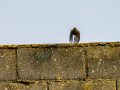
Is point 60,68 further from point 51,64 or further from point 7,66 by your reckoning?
point 7,66

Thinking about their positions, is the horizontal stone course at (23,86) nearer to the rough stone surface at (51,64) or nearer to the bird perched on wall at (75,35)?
the rough stone surface at (51,64)

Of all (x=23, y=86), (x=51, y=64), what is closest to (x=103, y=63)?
(x=51, y=64)

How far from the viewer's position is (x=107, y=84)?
335 centimetres

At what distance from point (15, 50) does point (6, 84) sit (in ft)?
1.90

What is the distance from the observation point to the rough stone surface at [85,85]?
11.0 ft

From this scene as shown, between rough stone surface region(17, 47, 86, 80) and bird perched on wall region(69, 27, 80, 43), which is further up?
bird perched on wall region(69, 27, 80, 43)

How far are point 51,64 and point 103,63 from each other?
2.83 ft

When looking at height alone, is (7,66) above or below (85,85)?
above

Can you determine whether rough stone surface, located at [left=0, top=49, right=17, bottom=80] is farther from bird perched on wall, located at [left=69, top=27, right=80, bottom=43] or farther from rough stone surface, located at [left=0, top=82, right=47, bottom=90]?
bird perched on wall, located at [left=69, top=27, right=80, bottom=43]

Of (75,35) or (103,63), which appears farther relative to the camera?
(75,35)

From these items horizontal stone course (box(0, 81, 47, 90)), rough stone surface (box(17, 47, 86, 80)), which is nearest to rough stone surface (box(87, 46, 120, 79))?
rough stone surface (box(17, 47, 86, 80))

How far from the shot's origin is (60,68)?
11.1 ft

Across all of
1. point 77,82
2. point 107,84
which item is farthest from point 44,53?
point 107,84

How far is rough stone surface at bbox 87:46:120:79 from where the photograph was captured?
3377mm
